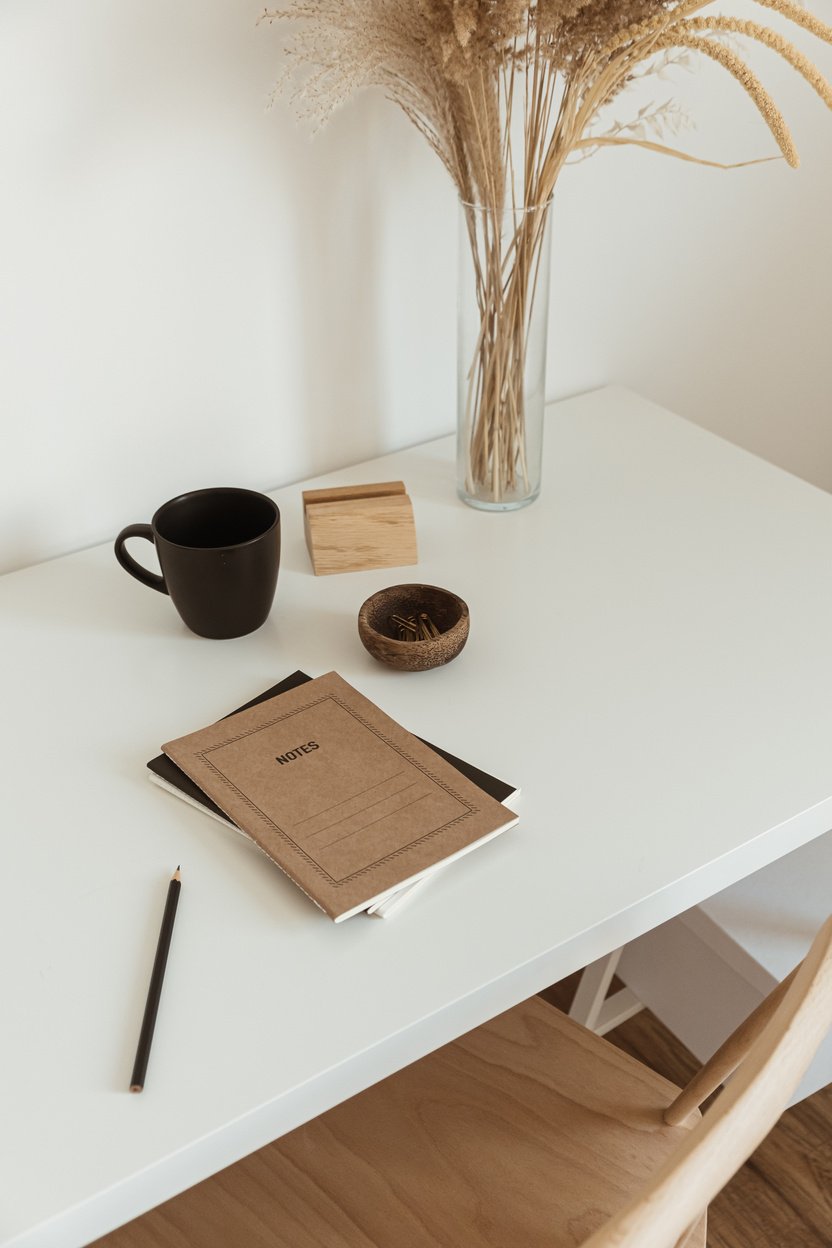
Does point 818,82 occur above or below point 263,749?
above

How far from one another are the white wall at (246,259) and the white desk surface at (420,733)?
10cm

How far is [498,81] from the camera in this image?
0.96m

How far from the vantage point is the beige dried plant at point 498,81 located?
85 cm

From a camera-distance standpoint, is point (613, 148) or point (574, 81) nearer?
point (574, 81)

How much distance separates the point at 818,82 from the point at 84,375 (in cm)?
65

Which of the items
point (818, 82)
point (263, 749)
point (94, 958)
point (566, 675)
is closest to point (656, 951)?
point (566, 675)

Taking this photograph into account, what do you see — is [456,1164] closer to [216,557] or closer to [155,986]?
[155,986]

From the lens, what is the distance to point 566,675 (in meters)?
0.92

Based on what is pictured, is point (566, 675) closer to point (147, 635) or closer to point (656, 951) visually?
point (147, 635)

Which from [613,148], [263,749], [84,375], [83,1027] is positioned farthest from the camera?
[613,148]

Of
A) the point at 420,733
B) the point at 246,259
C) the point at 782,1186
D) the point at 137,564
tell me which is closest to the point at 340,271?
the point at 246,259

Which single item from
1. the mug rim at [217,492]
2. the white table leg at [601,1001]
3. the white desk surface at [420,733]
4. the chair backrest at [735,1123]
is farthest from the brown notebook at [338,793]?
A: the white table leg at [601,1001]

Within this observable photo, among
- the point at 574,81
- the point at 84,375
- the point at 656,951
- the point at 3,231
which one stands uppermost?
the point at 574,81

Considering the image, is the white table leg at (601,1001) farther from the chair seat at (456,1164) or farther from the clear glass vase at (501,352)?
the clear glass vase at (501,352)
